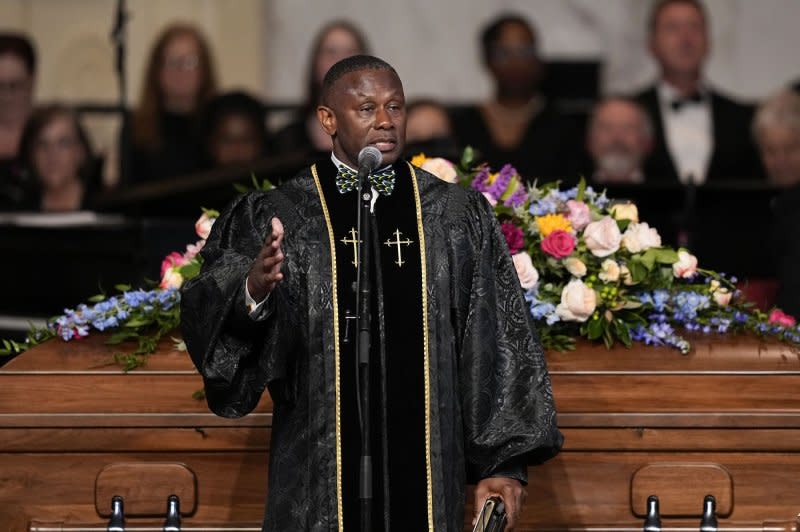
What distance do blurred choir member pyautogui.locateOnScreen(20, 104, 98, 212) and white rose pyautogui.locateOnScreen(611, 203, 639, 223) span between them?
431 cm

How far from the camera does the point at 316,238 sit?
4914mm

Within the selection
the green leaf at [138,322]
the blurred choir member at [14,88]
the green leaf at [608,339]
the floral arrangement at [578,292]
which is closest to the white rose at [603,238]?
the floral arrangement at [578,292]

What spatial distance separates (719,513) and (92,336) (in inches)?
84.3

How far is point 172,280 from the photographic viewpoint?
20.2ft

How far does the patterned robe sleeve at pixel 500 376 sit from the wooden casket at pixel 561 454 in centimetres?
87

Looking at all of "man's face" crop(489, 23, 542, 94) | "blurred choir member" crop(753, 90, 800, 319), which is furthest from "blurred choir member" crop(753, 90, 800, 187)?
"man's face" crop(489, 23, 542, 94)

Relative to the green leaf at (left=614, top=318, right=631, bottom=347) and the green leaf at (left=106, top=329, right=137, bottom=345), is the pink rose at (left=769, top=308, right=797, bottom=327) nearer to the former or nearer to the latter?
the green leaf at (left=614, top=318, right=631, bottom=347)

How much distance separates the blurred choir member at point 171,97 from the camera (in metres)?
9.98

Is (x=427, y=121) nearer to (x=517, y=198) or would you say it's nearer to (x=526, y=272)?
(x=517, y=198)

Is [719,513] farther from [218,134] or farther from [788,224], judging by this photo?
[218,134]

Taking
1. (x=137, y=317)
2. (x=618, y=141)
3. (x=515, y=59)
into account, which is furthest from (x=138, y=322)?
(x=515, y=59)

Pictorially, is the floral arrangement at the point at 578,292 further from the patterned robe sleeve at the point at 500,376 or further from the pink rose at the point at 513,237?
the patterned robe sleeve at the point at 500,376

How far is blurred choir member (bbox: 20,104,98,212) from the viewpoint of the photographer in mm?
9906

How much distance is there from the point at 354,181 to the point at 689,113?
513 cm
